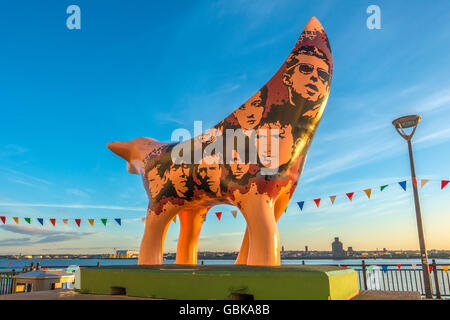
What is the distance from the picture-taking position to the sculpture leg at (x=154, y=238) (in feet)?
19.7

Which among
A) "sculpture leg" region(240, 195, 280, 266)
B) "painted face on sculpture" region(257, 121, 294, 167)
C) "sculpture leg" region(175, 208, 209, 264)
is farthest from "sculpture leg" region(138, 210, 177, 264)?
"painted face on sculpture" region(257, 121, 294, 167)

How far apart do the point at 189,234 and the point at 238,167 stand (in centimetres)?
249

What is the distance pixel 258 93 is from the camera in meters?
5.28

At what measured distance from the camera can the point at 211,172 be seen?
17.8ft

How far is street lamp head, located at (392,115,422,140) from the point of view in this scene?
33.8ft

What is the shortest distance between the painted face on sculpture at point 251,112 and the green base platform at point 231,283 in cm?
226

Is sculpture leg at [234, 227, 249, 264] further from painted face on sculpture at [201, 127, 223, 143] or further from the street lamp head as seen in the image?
the street lamp head

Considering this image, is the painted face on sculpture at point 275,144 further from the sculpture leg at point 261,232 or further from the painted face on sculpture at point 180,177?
the painted face on sculpture at point 180,177

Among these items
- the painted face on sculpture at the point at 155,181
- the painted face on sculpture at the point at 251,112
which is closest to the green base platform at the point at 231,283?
the painted face on sculpture at the point at 155,181

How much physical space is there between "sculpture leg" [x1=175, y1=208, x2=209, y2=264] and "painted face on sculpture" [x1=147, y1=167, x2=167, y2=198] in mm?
858

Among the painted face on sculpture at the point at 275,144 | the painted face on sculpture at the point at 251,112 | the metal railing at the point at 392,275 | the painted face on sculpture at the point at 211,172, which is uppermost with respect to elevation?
the painted face on sculpture at the point at 251,112

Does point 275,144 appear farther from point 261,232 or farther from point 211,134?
point 261,232
